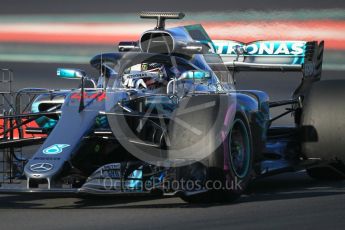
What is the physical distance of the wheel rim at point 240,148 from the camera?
8.12 meters

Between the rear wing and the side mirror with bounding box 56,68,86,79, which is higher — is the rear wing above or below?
above

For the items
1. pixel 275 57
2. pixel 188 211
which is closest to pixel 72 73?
pixel 188 211

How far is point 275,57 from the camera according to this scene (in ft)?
35.7

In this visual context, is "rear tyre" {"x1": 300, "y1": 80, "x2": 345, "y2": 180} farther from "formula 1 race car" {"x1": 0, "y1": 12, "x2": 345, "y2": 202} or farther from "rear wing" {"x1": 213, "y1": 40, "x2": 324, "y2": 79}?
"rear wing" {"x1": 213, "y1": 40, "x2": 324, "y2": 79}

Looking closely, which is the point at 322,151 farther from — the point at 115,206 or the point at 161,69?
the point at 115,206

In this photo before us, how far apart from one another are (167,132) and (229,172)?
0.67 metres

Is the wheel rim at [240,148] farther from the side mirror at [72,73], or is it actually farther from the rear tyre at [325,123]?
the side mirror at [72,73]

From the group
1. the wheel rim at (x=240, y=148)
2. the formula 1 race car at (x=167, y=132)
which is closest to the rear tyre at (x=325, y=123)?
the formula 1 race car at (x=167, y=132)

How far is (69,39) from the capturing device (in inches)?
902

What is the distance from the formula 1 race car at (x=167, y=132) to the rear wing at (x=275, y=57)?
2.35 ft

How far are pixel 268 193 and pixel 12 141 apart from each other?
2559 millimetres

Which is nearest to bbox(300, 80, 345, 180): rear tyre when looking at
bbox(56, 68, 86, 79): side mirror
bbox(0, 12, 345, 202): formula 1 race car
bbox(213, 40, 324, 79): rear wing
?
bbox(0, 12, 345, 202): formula 1 race car

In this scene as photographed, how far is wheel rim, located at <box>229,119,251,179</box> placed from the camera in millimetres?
8125

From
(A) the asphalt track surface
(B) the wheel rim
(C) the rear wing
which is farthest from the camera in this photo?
(C) the rear wing
